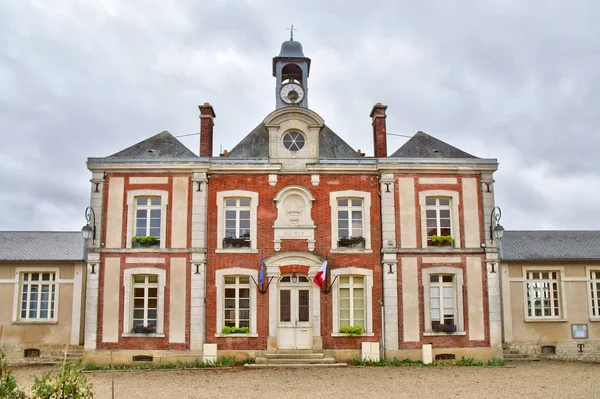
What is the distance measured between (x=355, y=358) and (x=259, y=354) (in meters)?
2.64

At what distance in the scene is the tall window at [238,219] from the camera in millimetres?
17172

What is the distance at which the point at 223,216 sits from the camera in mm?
17234

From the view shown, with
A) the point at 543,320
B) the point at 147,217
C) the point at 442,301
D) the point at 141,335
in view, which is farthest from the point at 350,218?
the point at 141,335

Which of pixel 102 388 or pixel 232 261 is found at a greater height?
pixel 232 261

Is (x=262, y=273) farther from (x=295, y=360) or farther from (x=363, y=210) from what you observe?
(x=363, y=210)

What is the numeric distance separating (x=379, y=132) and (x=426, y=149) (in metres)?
1.52

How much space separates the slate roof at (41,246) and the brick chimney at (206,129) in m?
4.69

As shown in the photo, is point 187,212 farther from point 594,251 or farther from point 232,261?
point 594,251

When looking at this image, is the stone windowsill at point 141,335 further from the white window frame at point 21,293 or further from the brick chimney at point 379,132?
the brick chimney at point 379,132

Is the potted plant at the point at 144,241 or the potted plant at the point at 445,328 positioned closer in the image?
the potted plant at the point at 445,328

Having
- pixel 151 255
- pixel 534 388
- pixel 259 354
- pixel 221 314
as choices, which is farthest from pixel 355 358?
pixel 151 255

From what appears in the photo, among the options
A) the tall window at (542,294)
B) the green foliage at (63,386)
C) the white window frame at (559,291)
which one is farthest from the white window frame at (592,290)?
the green foliage at (63,386)

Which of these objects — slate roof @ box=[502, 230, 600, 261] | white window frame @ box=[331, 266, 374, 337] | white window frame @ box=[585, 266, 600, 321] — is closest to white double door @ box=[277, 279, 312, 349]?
white window frame @ box=[331, 266, 374, 337]

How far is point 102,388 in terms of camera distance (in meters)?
12.7
